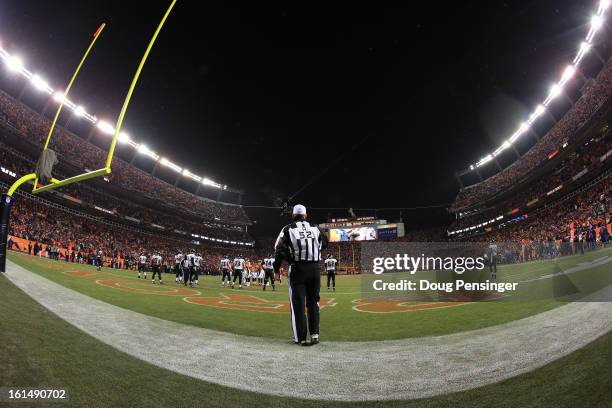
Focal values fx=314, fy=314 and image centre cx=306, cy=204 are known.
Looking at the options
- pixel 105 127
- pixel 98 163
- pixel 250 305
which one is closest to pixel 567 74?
pixel 250 305

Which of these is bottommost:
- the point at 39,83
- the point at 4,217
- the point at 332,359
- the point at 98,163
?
the point at 332,359

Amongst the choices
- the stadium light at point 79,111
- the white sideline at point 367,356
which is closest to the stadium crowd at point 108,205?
A: the stadium light at point 79,111

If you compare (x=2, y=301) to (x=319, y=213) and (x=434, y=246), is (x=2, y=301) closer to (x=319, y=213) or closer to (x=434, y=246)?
(x=434, y=246)

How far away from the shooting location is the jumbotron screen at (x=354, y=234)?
57675 mm

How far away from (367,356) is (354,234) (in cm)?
5611

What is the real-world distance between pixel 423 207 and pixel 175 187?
47.1 metres

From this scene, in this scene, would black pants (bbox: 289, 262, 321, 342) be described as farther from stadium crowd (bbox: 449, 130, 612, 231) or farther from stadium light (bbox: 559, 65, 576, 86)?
stadium light (bbox: 559, 65, 576, 86)

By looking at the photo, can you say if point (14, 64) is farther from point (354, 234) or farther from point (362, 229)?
point (362, 229)

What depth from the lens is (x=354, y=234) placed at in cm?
5903

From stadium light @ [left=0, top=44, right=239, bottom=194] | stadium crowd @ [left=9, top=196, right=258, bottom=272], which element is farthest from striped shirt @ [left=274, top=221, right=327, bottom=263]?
stadium light @ [left=0, top=44, right=239, bottom=194]

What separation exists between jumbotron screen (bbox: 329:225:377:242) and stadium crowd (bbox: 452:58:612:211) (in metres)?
15.5

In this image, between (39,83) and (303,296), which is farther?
(39,83)

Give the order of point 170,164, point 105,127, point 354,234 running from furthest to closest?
point 354,234
point 170,164
point 105,127

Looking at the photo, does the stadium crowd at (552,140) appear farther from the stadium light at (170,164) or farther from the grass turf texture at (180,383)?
the stadium light at (170,164)
